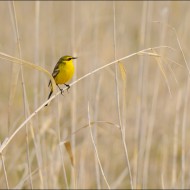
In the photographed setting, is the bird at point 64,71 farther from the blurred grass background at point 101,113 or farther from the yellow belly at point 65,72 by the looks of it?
the blurred grass background at point 101,113

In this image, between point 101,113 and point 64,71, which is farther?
point 101,113

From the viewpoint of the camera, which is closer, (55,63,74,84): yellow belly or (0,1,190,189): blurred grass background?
(55,63,74,84): yellow belly

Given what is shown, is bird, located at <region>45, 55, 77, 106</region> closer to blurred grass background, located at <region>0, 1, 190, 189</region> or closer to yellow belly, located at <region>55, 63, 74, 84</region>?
yellow belly, located at <region>55, 63, 74, 84</region>

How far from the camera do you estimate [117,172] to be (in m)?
4.27

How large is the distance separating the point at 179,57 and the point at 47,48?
276 cm

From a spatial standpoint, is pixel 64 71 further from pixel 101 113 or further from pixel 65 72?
pixel 101 113

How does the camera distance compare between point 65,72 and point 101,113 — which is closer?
point 65,72

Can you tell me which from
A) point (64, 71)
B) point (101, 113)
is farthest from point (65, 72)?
point (101, 113)

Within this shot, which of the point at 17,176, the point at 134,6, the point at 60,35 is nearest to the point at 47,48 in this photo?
the point at 60,35

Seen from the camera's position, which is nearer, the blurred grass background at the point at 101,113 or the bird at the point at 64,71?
the bird at the point at 64,71

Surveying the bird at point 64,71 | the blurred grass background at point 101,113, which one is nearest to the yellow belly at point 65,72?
the bird at point 64,71

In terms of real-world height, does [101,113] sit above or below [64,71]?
below

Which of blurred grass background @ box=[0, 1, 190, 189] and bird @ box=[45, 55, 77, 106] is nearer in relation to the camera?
bird @ box=[45, 55, 77, 106]

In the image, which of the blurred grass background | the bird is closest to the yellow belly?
the bird
